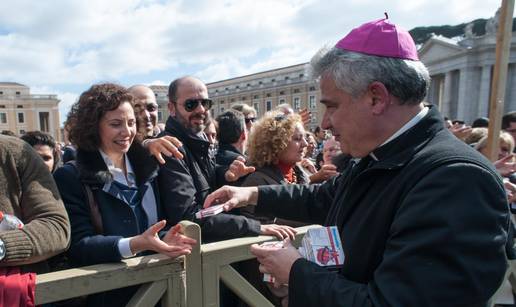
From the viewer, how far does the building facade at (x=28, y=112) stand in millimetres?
76688

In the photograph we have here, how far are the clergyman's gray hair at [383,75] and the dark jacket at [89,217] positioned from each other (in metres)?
1.33

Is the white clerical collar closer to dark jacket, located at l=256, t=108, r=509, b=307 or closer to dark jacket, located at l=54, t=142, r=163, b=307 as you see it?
dark jacket, located at l=256, t=108, r=509, b=307

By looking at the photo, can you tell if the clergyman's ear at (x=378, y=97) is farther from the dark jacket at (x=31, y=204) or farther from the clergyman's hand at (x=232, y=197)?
the dark jacket at (x=31, y=204)

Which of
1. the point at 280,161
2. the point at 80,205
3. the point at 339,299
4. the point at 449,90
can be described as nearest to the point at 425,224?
the point at 339,299

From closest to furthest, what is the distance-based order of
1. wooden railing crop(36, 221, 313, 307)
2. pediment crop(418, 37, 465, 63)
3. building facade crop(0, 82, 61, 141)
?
wooden railing crop(36, 221, 313, 307), pediment crop(418, 37, 465, 63), building facade crop(0, 82, 61, 141)

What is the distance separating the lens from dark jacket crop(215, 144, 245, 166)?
3.39 m

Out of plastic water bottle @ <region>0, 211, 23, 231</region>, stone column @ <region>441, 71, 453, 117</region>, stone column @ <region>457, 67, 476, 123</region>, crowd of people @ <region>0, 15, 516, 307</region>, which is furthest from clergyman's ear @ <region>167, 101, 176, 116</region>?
stone column @ <region>441, 71, 453, 117</region>

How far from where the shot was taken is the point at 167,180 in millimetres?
2211

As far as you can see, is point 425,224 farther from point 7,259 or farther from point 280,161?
point 280,161

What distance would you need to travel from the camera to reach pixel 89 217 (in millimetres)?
1925

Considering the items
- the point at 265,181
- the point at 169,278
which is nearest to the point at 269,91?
the point at 265,181

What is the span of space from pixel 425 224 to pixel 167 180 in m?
1.58

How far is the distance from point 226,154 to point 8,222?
208cm

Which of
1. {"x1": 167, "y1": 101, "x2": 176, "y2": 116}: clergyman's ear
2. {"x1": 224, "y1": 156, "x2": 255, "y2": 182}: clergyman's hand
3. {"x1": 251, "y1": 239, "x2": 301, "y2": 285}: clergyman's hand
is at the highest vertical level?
{"x1": 167, "y1": 101, "x2": 176, "y2": 116}: clergyman's ear
